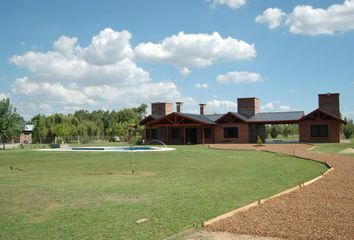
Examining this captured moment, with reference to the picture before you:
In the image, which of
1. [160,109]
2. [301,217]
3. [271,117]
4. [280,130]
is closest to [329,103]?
[271,117]

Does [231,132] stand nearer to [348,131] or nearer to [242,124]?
[242,124]

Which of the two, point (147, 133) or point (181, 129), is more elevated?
point (181, 129)

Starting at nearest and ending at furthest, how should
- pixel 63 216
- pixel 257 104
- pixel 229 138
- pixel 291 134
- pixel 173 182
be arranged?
pixel 63 216 → pixel 173 182 → pixel 229 138 → pixel 257 104 → pixel 291 134

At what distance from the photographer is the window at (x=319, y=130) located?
138ft

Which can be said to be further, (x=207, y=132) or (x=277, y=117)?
(x=207, y=132)

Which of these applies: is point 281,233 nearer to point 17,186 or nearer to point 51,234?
point 51,234

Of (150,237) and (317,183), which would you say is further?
(317,183)

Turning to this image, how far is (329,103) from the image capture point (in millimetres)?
45562

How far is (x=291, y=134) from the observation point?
259 feet

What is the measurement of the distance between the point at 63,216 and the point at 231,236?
11.5 ft

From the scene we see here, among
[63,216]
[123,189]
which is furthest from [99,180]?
[63,216]

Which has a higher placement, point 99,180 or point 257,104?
point 257,104

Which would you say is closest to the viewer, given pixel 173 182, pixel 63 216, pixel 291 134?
pixel 63 216

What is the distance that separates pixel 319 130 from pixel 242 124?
26.9 ft
